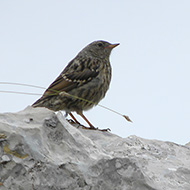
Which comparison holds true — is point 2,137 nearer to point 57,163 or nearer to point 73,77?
point 57,163

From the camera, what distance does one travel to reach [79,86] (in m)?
6.47

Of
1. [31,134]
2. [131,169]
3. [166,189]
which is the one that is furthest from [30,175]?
[166,189]

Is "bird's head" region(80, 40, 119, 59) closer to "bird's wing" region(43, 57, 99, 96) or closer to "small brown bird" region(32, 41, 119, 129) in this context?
"small brown bird" region(32, 41, 119, 129)

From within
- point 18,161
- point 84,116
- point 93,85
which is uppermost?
point 18,161

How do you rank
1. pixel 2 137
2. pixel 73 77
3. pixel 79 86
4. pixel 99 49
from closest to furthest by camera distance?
1. pixel 2 137
2. pixel 79 86
3. pixel 73 77
4. pixel 99 49

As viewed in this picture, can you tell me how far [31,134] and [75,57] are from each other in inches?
180

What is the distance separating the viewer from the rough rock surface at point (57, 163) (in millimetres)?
2893

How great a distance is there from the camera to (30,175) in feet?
9.50

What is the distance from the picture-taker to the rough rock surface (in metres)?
2.89

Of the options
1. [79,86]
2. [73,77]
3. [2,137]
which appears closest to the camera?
[2,137]

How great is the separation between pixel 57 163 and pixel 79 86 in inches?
141

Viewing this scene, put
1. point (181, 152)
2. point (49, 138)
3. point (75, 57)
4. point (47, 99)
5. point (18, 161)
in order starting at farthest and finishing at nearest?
point (75, 57), point (47, 99), point (181, 152), point (49, 138), point (18, 161)

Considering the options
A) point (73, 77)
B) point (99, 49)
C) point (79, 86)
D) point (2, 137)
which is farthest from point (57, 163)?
point (99, 49)

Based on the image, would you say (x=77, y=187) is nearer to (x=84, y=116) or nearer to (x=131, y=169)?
(x=131, y=169)
